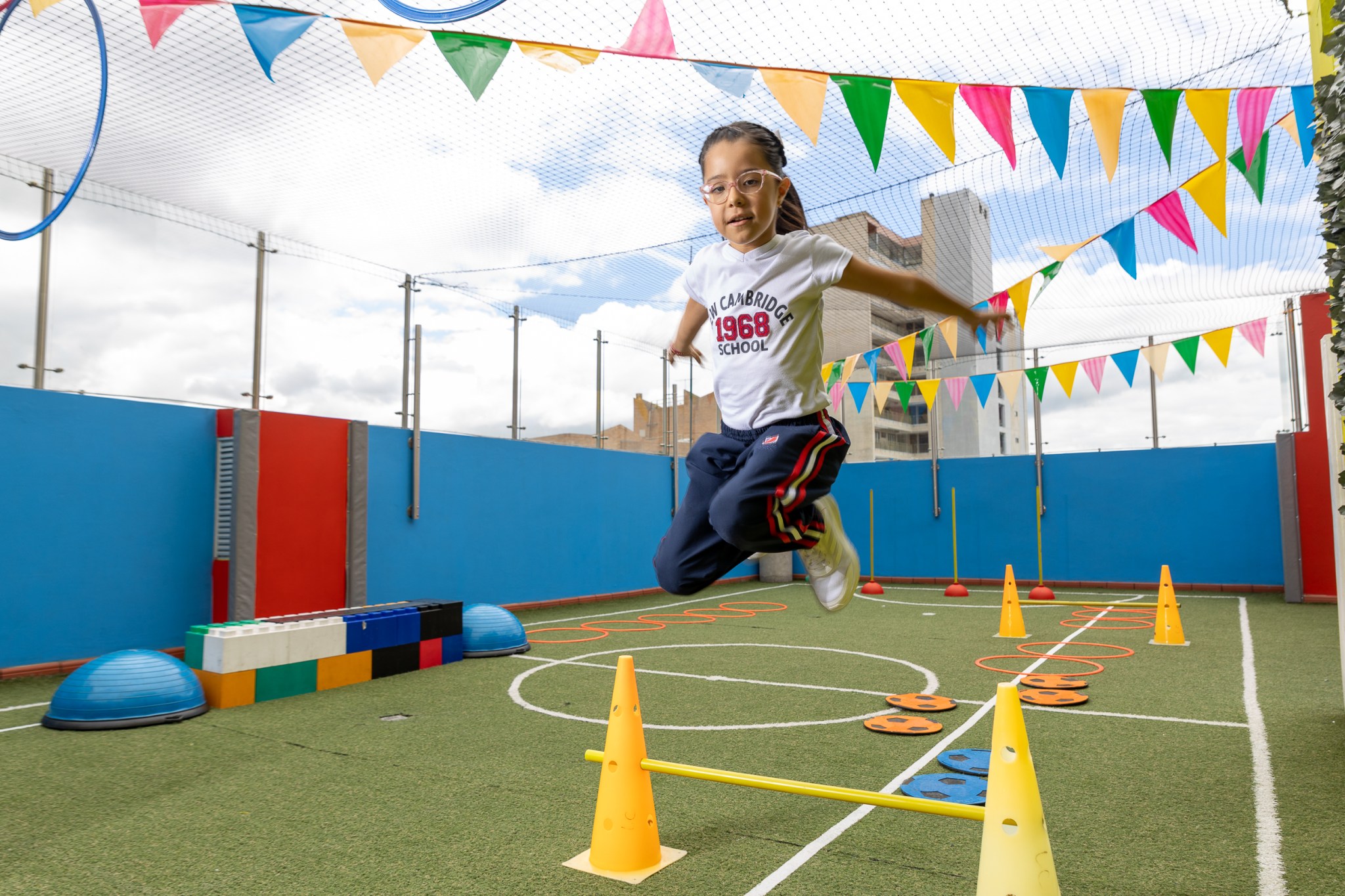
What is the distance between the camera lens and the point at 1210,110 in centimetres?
513

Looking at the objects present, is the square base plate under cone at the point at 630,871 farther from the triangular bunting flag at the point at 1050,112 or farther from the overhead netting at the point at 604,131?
the triangular bunting flag at the point at 1050,112

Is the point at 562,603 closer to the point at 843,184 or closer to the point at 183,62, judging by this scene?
the point at 843,184

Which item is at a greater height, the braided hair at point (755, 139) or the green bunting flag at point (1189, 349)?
the green bunting flag at point (1189, 349)

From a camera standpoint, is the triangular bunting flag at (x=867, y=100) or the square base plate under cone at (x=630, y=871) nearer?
the square base plate under cone at (x=630, y=871)

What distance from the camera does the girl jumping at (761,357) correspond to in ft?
7.66

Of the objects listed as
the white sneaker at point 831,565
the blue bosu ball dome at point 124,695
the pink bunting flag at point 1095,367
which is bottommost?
the blue bosu ball dome at point 124,695

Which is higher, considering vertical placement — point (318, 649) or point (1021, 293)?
point (1021, 293)

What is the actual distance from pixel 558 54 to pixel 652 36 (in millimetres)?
511

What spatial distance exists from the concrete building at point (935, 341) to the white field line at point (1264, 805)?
A: 6.22ft

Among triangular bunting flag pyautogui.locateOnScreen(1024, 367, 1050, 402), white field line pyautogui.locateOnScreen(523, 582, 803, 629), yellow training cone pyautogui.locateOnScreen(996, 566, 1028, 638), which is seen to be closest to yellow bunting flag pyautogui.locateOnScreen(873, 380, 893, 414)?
triangular bunting flag pyautogui.locateOnScreen(1024, 367, 1050, 402)

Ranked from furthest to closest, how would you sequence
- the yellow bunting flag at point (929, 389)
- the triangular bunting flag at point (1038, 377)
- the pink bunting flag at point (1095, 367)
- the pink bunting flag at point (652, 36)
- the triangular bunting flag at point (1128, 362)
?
the yellow bunting flag at point (929, 389) < the triangular bunting flag at point (1038, 377) < the pink bunting flag at point (1095, 367) < the triangular bunting flag at point (1128, 362) < the pink bunting flag at point (652, 36)

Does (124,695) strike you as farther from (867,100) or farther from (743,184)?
(867,100)

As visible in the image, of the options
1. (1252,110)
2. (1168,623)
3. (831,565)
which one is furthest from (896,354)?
(831,565)

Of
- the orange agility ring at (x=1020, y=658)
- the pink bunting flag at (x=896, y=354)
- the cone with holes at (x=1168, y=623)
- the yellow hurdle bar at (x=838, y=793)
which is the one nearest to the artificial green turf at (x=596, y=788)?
the orange agility ring at (x=1020, y=658)
